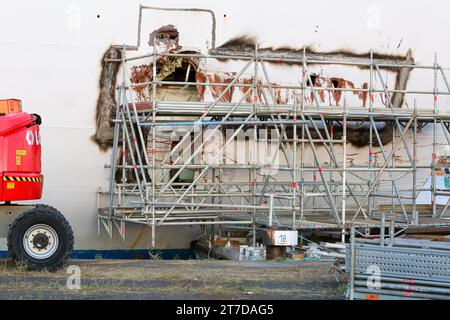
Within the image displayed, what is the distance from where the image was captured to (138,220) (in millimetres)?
13031

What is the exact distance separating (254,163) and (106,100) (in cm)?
310

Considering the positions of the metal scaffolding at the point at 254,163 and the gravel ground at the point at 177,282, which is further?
the metal scaffolding at the point at 254,163

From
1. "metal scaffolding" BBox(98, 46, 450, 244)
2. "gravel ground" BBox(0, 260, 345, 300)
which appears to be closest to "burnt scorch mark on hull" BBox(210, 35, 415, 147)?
"metal scaffolding" BBox(98, 46, 450, 244)

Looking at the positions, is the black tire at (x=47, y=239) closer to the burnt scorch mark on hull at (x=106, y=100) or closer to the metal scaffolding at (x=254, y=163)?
the metal scaffolding at (x=254, y=163)

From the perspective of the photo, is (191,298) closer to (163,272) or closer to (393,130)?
(163,272)

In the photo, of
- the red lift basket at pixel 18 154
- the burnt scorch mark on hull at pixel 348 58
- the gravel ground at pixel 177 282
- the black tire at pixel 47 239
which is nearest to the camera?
the gravel ground at pixel 177 282

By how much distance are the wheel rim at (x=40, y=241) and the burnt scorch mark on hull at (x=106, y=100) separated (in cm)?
445

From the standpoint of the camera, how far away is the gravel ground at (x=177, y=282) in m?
8.79

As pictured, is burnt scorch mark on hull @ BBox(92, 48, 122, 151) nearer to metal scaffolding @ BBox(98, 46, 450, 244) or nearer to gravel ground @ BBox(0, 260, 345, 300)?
metal scaffolding @ BBox(98, 46, 450, 244)

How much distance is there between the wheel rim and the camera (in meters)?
10.1

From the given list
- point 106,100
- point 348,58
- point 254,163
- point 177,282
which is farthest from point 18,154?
point 348,58

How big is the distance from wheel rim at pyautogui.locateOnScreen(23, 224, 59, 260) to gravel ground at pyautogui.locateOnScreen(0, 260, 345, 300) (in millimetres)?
282

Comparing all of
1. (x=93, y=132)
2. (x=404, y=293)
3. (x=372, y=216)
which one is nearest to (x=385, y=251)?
(x=404, y=293)

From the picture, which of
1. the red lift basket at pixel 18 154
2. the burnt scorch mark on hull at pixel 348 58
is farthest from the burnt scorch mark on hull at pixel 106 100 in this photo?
the red lift basket at pixel 18 154
